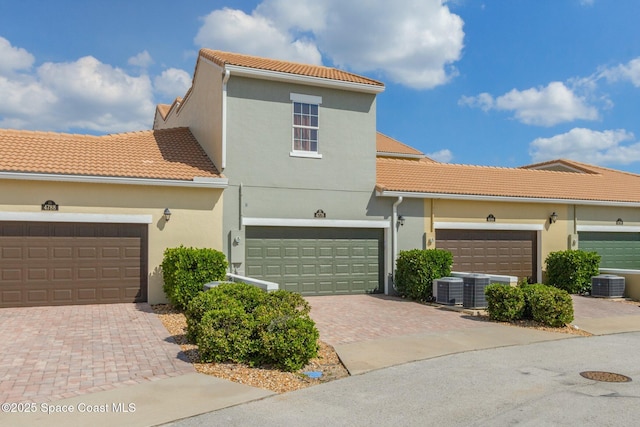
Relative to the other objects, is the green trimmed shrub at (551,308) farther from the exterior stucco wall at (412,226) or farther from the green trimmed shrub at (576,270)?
the green trimmed shrub at (576,270)

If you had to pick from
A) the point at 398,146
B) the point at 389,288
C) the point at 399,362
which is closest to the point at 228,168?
the point at 389,288

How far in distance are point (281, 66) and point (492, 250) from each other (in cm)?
965

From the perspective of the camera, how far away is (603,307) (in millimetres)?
14945

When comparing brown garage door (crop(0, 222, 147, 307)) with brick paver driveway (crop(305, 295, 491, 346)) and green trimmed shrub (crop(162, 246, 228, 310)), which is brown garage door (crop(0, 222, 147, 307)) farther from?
brick paver driveway (crop(305, 295, 491, 346))

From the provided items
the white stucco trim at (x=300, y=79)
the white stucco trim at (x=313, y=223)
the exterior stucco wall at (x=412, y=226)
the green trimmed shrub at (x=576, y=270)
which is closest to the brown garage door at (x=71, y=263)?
the white stucco trim at (x=313, y=223)

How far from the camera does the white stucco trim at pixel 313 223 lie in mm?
14867

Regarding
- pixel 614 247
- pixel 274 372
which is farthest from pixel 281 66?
pixel 614 247

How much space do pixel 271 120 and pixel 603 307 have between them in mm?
11332

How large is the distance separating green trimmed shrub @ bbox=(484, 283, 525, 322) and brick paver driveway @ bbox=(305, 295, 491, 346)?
1.45 ft

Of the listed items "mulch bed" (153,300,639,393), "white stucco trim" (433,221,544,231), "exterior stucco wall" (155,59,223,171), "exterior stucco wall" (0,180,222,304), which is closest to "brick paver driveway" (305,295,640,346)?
"mulch bed" (153,300,639,393)

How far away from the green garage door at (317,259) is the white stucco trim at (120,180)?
1836mm

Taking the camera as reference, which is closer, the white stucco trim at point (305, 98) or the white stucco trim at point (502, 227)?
the white stucco trim at point (305, 98)

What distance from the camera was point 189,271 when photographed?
12398mm

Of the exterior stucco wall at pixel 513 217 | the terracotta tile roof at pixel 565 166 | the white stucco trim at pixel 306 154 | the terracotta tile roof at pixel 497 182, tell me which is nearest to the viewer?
the white stucco trim at pixel 306 154
